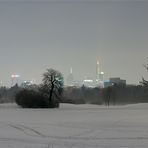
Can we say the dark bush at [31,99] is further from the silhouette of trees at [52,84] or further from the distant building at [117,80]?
the distant building at [117,80]

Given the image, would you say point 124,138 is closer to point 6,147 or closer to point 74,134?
point 74,134

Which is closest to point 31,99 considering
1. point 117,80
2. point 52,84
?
point 52,84

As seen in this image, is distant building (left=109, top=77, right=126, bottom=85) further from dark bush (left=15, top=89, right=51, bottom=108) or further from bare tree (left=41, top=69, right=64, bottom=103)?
dark bush (left=15, top=89, right=51, bottom=108)

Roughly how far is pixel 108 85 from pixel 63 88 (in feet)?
8.61

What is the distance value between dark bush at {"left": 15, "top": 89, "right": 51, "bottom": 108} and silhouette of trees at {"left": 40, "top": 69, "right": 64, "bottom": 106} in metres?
0.40

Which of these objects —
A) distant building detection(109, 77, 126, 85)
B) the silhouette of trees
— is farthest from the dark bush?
distant building detection(109, 77, 126, 85)

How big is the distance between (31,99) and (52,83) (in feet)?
5.08

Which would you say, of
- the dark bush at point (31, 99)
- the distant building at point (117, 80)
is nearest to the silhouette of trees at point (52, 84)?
the dark bush at point (31, 99)

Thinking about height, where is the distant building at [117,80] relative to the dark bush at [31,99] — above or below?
above

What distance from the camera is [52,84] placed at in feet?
62.3

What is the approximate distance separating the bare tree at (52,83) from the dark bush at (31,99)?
43cm

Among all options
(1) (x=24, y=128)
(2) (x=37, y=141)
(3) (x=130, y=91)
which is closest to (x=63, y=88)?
(3) (x=130, y=91)

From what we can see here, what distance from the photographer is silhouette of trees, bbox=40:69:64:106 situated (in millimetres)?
19016

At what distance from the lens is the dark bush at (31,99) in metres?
19.2
